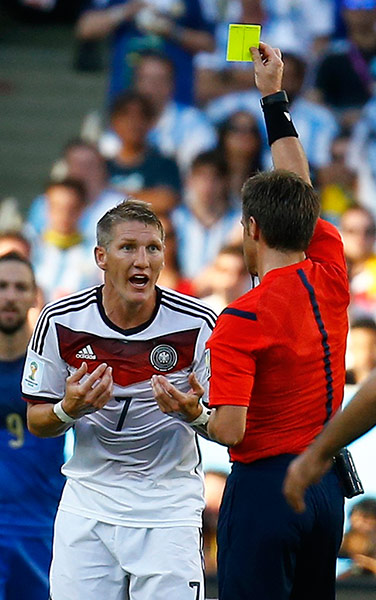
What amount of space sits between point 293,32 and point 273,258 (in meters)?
7.32

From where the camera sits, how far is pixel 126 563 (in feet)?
12.4

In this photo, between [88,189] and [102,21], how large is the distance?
207 cm

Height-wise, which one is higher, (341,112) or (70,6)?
(70,6)

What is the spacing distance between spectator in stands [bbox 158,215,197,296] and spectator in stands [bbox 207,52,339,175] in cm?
144

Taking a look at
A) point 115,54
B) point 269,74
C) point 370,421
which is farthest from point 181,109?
point 370,421

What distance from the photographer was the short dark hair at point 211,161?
930 cm

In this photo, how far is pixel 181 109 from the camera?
9906 mm

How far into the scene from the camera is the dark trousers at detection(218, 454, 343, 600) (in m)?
3.24

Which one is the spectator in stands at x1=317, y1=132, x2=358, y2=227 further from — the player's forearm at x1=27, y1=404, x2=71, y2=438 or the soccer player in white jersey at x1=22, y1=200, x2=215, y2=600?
the player's forearm at x1=27, y1=404, x2=71, y2=438

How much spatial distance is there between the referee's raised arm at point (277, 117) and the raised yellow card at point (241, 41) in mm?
23

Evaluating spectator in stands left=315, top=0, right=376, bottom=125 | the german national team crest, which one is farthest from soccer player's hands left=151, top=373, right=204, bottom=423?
spectator in stands left=315, top=0, right=376, bottom=125

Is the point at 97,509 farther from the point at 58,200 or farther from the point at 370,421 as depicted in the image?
the point at 58,200

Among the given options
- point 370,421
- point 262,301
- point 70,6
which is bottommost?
point 370,421

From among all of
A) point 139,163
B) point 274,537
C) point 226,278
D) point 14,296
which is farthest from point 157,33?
point 274,537
